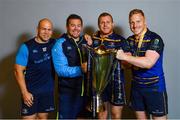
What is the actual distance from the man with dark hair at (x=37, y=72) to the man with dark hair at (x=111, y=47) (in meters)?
0.39

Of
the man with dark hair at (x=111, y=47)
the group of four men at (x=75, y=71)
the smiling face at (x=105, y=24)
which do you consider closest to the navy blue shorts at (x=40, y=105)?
the group of four men at (x=75, y=71)

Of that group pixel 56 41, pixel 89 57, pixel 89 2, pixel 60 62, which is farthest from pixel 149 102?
pixel 89 2

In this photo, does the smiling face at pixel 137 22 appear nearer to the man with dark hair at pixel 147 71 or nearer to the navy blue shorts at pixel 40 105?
the man with dark hair at pixel 147 71

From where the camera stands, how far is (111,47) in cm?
206

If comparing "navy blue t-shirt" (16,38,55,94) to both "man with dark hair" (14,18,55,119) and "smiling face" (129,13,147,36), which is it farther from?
"smiling face" (129,13,147,36)

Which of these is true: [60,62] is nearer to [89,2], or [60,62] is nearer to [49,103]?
[49,103]

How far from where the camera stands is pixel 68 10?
259 centimetres

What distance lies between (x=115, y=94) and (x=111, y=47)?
1.22ft

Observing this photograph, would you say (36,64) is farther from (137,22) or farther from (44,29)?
(137,22)

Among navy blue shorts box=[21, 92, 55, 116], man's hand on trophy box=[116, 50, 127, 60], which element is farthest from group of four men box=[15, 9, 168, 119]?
man's hand on trophy box=[116, 50, 127, 60]

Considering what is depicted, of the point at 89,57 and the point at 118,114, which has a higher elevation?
the point at 89,57

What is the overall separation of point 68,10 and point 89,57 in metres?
1.05

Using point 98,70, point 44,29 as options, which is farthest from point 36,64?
point 98,70

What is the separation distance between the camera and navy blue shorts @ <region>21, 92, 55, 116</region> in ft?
6.63
